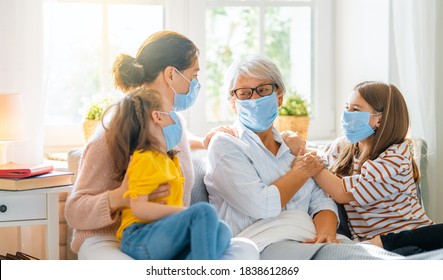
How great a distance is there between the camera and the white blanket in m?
2.16

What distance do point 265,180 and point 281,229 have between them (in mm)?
169

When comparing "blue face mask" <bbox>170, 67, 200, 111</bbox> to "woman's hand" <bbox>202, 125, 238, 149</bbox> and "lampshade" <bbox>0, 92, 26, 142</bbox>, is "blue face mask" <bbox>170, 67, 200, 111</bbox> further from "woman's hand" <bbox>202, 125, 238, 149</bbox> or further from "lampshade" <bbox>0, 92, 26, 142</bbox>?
"lampshade" <bbox>0, 92, 26, 142</bbox>

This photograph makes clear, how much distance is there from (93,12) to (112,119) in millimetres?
1389

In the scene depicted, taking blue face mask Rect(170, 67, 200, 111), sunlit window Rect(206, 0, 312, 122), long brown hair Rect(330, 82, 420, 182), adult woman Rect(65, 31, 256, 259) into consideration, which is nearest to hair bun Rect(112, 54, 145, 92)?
adult woman Rect(65, 31, 256, 259)

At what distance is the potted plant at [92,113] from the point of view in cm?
283

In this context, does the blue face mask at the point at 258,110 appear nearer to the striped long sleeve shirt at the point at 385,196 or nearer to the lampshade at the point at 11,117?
the striped long sleeve shirt at the point at 385,196

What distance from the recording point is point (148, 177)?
1.79 metres

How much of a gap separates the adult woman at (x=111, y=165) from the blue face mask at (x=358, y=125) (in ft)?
1.79

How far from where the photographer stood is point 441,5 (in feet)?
9.56

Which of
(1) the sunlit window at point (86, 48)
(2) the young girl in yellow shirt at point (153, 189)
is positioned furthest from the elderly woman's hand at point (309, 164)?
(1) the sunlit window at point (86, 48)

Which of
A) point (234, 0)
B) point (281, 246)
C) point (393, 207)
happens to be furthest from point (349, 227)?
point (234, 0)

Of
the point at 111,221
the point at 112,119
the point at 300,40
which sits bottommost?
the point at 111,221

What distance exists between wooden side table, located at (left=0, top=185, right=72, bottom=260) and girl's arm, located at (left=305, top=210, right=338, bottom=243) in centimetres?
81
